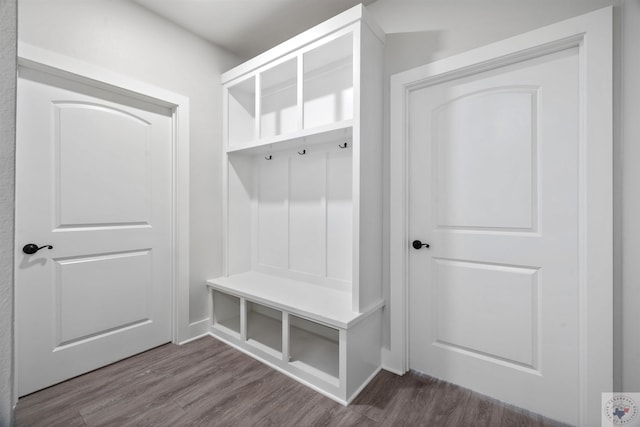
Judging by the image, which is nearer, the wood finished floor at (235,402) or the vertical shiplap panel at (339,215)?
the wood finished floor at (235,402)

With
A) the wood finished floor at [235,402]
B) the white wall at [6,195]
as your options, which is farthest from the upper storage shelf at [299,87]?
the wood finished floor at [235,402]

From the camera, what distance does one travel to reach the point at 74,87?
1.78m

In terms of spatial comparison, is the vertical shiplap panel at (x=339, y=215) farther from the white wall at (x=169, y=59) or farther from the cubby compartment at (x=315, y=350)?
the white wall at (x=169, y=59)

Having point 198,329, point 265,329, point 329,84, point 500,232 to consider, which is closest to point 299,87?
point 329,84

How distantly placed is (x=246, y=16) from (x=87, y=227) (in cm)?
190

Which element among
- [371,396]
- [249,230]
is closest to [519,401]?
[371,396]

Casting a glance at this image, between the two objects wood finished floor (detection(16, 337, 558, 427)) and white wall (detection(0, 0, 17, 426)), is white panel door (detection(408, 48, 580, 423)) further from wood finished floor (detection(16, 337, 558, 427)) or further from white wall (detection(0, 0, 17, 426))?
white wall (detection(0, 0, 17, 426))

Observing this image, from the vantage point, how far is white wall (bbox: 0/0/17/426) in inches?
19.7

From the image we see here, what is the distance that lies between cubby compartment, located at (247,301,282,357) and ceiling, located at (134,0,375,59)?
8.07ft

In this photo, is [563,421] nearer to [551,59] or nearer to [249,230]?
[551,59]

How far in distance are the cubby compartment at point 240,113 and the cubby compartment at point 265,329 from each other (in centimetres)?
160

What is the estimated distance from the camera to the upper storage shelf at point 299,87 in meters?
1.79

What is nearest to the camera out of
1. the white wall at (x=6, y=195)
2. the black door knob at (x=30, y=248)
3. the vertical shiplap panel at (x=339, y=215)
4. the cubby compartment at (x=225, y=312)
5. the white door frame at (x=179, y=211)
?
the white wall at (x=6, y=195)

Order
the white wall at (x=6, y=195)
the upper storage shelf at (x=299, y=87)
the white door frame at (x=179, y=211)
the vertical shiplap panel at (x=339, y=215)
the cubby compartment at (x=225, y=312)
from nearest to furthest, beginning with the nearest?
the white wall at (x=6, y=195), the upper storage shelf at (x=299, y=87), the vertical shiplap panel at (x=339, y=215), the white door frame at (x=179, y=211), the cubby compartment at (x=225, y=312)
